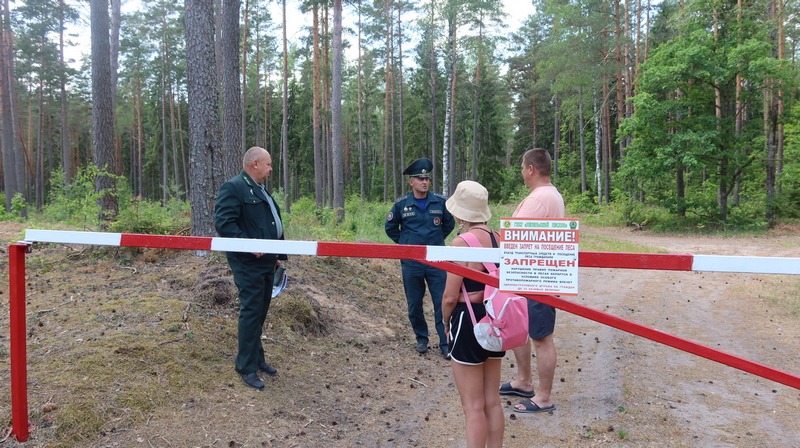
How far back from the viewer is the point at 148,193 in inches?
2251

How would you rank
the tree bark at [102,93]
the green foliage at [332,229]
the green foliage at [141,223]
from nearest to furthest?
the green foliage at [141,223], the tree bark at [102,93], the green foliage at [332,229]

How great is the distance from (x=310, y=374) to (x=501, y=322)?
267cm

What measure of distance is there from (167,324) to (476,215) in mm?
3227

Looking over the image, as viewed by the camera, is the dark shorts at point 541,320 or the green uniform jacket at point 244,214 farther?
the dark shorts at point 541,320

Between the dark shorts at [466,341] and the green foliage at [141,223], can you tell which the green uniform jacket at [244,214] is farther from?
the green foliage at [141,223]

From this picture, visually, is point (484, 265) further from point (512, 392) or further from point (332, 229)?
point (332, 229)

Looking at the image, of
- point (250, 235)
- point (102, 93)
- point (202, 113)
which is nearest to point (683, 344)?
point (250, 235)

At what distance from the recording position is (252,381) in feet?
12.6

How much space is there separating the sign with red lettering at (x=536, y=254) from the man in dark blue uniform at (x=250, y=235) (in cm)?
221

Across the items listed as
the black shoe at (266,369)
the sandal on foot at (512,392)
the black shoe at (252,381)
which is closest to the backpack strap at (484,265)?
the sandal on foot at (512,392)

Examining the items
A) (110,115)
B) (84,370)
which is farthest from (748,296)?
(110,115)

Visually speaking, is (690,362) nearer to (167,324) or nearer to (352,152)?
(167,324)

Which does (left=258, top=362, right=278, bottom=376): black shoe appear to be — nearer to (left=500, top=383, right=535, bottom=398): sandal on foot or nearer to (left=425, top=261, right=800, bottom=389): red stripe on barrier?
(left=500, top=383, right=535, bottom=398): sandal on foot

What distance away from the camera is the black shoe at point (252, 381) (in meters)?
3.84
